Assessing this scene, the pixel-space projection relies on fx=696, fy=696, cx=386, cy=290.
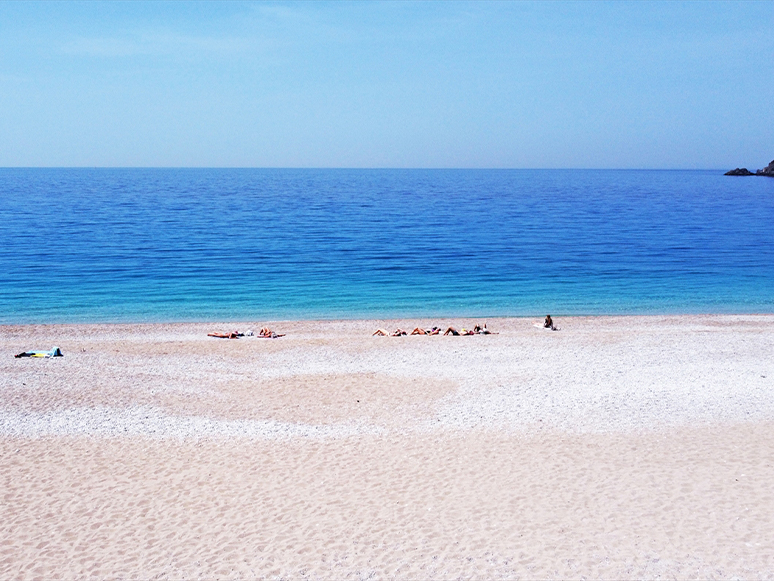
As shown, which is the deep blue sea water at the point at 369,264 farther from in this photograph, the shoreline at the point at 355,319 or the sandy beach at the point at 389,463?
the sandy beach at the point at 389,463

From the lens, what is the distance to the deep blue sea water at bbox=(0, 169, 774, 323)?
3078cm

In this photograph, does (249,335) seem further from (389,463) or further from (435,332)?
(389,463)

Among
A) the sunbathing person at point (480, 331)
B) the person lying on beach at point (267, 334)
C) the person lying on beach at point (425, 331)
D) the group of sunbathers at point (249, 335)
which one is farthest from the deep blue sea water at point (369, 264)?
the person lying on beach at point (425, 331)

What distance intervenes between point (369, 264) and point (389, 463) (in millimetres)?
28856

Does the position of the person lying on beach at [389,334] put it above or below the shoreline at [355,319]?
above

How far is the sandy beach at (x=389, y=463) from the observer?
964 centimetres

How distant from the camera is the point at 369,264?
41094 mm

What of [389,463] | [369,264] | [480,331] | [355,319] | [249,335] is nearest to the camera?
[389,463]

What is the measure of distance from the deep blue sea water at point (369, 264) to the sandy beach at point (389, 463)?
9593mm

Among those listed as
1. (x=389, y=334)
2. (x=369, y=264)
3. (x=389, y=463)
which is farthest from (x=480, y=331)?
(x=369, y=264)

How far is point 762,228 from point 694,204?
3180cm

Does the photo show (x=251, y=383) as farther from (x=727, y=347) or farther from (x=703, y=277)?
(x=703, y=277)

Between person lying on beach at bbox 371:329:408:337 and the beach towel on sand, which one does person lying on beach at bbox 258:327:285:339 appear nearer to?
person lying on beach at bbox 371:329:408:337

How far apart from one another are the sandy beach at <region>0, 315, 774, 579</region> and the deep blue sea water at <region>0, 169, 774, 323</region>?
378 inches
